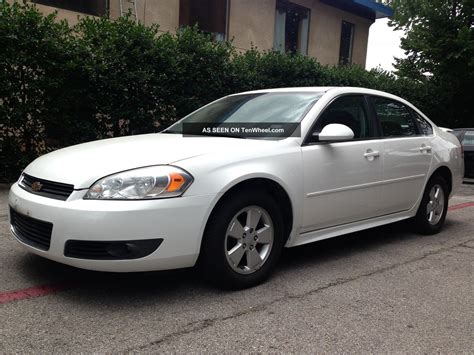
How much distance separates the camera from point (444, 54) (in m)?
15.2

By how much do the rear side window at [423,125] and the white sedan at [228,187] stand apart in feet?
1.57

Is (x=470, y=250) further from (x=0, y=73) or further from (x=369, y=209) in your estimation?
(x=0, y=73)

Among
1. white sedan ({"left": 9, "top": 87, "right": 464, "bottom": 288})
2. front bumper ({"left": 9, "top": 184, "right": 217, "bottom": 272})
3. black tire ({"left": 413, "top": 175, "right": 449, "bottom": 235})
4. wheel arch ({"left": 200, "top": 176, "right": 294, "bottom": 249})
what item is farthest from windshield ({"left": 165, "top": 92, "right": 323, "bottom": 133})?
black tire ({"left": 413, "top": 175, "right": 449, "bottom": 235})

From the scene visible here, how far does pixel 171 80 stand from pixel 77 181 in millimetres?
5350

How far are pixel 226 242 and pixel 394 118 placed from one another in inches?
102

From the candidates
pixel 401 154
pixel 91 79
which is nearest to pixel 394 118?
pixel 401 154

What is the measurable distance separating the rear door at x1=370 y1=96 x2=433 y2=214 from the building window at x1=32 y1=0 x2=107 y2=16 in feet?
24.1

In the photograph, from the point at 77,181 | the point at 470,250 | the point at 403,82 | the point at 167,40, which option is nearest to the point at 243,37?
the point at 403,82

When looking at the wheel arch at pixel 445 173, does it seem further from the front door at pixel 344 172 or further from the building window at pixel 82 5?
the building window at pixel 82 5

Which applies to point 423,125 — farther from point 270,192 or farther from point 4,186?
point 4,186

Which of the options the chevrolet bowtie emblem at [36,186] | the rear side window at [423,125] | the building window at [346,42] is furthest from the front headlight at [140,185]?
the building window at [346,42]

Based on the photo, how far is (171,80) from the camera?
8.15 meters

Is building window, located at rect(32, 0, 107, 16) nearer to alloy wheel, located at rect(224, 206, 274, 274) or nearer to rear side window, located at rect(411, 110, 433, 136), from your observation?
rear side window, located at rect(411, 110, 433, 136)

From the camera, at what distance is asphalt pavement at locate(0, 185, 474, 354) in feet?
8.77
